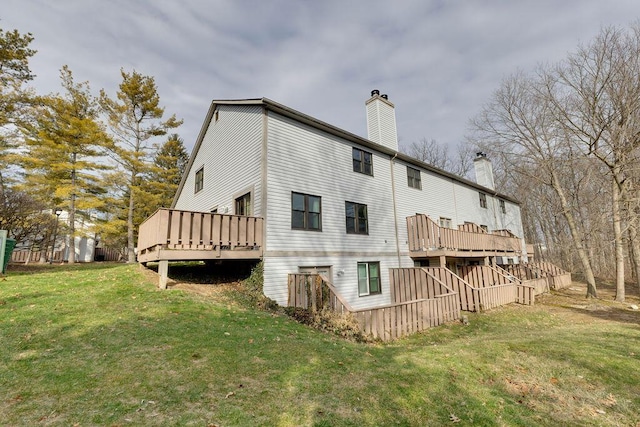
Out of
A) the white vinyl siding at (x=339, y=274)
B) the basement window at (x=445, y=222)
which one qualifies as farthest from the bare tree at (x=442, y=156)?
the white vinyl siding at (x=339, y=274)

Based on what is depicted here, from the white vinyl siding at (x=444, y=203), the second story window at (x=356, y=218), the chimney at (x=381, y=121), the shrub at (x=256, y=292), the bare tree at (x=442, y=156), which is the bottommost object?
the shrub at (x=256, y=292)

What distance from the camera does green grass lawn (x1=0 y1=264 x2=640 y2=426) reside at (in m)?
3.71

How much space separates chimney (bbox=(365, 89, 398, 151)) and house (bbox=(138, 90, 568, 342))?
66mm

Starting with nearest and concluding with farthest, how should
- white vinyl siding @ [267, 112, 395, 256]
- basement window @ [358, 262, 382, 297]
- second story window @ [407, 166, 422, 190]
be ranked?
white vinyl siding @ [267, 112, 395, 256] < basement window @ [358, 262, 382, 297] < second story window @ [407, 166, 422, 190]

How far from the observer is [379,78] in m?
19.4

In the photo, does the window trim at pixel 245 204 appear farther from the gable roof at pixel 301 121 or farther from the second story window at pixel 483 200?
the second story window at pixel 483 200

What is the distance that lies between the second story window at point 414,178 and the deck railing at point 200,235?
35.1ft

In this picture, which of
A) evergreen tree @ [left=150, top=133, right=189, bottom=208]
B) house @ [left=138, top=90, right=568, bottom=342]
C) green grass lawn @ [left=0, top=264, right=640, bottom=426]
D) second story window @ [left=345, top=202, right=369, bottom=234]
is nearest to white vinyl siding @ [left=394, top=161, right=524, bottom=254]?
house @ [left=138, top=90, right=568, bottom=342]

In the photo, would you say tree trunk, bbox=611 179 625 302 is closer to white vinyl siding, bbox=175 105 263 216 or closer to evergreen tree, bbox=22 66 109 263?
white vinyl siding, bbox=175 105 263 216

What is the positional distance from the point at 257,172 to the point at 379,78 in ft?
40.7

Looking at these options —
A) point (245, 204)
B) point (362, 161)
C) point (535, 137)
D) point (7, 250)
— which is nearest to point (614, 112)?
point (535, 137)

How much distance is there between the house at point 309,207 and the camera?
33.3 ft

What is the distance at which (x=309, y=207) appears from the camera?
12.5 metres

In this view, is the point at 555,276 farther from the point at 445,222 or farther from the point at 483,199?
the point at 445,222
